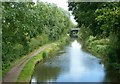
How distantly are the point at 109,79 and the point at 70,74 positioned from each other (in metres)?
3.16

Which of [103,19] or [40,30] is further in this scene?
[40,30]

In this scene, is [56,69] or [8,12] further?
[56,69]

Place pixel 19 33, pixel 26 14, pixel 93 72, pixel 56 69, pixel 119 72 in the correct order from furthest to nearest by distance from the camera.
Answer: pixel 56 69 → pixel 93 72 → pixel 119 72 → pixel 19 33 → pixel 26 14

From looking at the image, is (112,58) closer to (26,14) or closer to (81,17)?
(81,17)

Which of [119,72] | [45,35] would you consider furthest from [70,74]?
[45,35]

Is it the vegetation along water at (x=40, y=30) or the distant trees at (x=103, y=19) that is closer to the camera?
the vegetation along water at (x=40, y=30)

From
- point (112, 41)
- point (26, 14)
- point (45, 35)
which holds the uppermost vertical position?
point (26, 14)

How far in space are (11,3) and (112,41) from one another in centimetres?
1238

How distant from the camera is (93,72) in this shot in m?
21.9

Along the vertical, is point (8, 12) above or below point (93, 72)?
above

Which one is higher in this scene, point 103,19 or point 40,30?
point 103,19

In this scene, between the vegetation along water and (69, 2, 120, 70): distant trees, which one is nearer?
the vegetation along water

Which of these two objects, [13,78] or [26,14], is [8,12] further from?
[13,78]

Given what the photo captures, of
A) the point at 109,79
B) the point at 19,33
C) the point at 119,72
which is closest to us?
the point at 19,33
